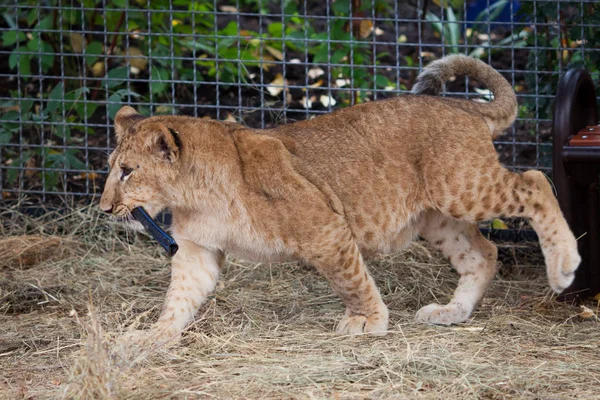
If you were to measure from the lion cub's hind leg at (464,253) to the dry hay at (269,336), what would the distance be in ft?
0.42

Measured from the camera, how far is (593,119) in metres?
5.39

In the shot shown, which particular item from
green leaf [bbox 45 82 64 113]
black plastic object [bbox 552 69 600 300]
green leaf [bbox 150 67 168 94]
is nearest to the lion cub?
black plastic object [bbox 552 69 600 300]

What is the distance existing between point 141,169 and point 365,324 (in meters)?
1.24

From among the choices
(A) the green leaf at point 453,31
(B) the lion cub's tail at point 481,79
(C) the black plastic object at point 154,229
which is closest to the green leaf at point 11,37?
(C) the black plastic object at point 154,229

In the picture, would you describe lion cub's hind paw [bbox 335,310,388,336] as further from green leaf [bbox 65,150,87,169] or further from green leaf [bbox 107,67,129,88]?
green leaf [bbox 107,67,129,88]

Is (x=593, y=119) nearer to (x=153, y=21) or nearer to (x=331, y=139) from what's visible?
(x=331, y=139)

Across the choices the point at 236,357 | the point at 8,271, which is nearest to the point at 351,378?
the point at 236,357

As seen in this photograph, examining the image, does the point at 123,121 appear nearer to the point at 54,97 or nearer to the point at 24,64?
the point at 54,97

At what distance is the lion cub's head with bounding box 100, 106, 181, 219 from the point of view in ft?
14.4

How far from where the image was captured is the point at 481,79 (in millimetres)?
5254

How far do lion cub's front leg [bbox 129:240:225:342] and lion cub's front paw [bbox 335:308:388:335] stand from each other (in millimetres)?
655

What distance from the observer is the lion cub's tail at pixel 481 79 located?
508 centimetres

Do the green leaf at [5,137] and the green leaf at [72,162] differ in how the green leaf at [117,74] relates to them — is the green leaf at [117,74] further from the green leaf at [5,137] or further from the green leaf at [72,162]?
the green leaf at [5,137]

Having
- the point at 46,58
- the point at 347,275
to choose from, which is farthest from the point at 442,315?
the point at 46,58
